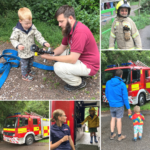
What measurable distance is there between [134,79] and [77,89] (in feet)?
3.42

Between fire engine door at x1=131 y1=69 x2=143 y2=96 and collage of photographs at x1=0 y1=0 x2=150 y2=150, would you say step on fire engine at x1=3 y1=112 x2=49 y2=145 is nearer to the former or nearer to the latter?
collage of photographs at x1=0 y1=0 x2=150 y2=150

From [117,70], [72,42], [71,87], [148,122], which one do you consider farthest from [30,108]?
[148,122]

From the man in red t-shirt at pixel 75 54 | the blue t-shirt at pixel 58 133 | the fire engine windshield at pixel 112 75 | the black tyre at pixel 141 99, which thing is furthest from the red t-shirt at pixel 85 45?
the blue t-shirt at pixel 58 133

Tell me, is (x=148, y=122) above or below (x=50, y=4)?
below

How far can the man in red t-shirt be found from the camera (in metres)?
2.61

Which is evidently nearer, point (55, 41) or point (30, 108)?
point (30, 108)

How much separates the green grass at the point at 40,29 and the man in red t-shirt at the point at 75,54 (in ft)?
4.12

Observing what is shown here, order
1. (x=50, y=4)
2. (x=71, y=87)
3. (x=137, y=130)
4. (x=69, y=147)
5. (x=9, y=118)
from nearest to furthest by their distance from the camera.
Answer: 1. (x=69, y=147)
2. (x=137, y=130)
3. (x=71, y=87)
4. (x=9, y=118)
5. (x=50, y=4)

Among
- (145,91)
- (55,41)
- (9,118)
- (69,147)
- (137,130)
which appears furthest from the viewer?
(55,41)

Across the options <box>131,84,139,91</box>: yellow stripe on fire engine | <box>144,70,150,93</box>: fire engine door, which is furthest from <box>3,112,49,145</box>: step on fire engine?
<box>144,70,150,93</box>: fire engine door

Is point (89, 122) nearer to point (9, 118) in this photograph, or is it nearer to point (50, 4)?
point (9, 118)

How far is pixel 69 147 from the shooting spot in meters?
2.44

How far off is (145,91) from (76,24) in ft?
5.11

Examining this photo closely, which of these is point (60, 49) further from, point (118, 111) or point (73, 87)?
point (118, 111)
